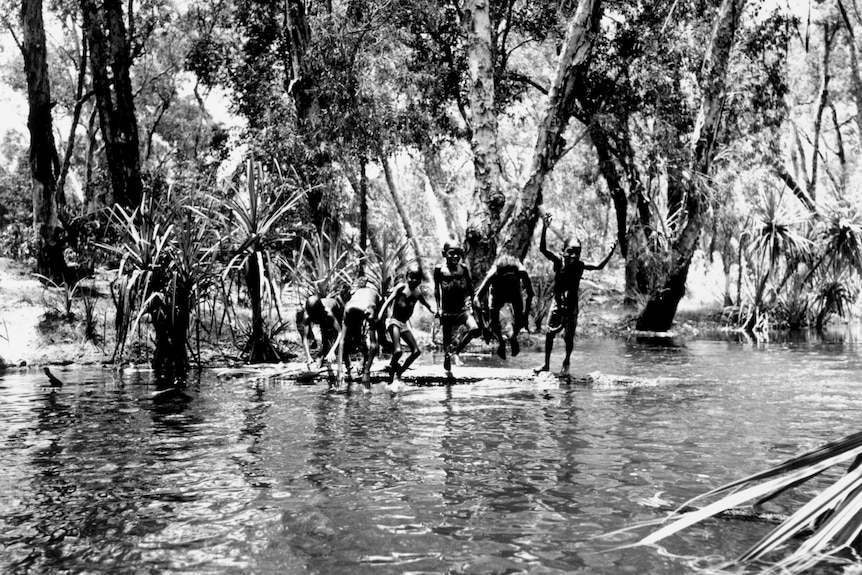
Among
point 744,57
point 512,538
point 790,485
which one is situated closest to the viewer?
point 790,485

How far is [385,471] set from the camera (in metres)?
6.23

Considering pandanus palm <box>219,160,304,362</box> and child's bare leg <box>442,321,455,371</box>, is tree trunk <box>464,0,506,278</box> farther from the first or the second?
child's bare leg <box>442,321,455,371</box>

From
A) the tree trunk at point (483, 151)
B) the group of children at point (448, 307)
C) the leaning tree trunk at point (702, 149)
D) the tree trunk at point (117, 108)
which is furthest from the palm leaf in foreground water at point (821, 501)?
the leaning tree trunk at point (702, 149)

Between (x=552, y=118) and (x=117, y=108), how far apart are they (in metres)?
9.77

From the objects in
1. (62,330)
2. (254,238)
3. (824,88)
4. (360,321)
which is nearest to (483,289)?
(360,321)

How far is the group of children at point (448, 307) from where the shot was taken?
1146cm

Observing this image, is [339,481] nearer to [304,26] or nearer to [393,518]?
[393,518]

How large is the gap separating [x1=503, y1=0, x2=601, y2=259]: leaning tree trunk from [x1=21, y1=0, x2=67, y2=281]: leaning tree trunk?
9.71m

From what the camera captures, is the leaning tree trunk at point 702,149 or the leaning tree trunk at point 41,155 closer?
the leaning tree trunk at point 41,155

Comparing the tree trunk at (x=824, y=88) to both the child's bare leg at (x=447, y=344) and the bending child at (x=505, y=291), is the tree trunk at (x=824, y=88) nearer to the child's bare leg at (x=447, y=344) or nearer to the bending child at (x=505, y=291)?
the bending child at (x=505, y=291)

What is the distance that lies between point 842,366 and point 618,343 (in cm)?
742

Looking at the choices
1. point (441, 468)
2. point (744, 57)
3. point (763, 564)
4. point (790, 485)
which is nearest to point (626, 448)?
point (441, 468)

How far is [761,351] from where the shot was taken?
17328mm

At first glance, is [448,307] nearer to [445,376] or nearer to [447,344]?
[447,344]
